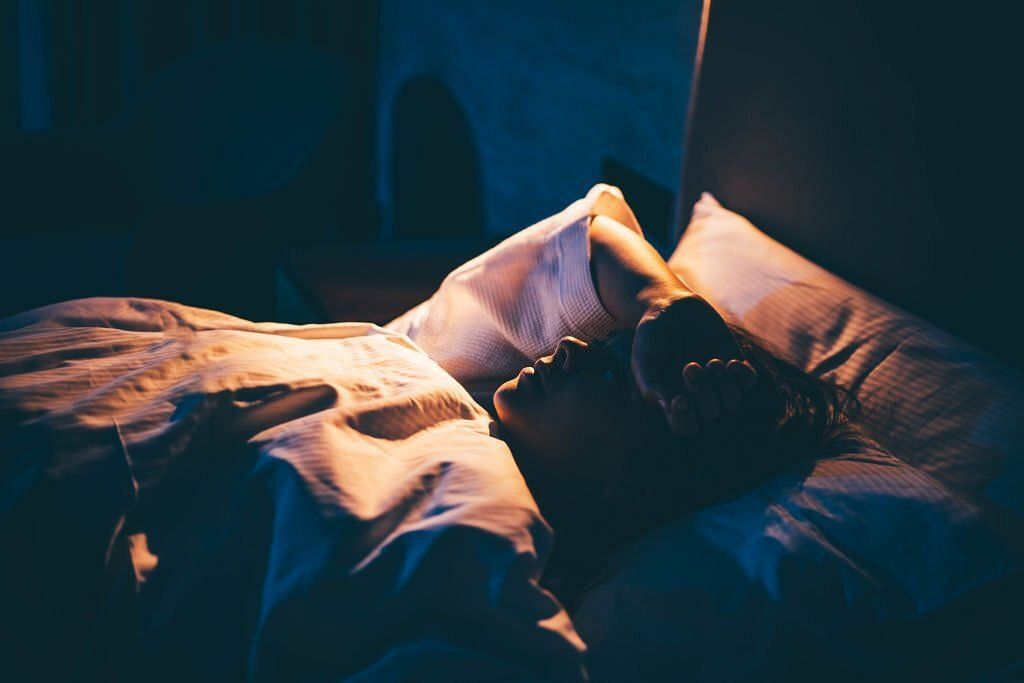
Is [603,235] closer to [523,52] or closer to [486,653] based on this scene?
[486,653]

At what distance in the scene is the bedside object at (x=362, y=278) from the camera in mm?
1631

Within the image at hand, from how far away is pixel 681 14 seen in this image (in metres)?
1.73

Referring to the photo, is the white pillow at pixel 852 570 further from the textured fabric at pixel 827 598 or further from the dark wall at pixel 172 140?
the dark wall at pixel 172 140

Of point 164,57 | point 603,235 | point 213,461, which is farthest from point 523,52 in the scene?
point 213,461

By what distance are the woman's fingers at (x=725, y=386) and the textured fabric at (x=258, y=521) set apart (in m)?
0.25

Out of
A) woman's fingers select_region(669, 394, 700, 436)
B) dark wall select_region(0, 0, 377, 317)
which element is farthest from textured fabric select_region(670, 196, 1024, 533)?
dark wall select_region(0, 0, 377, 317)

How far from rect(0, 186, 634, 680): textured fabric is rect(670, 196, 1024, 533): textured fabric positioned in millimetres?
458

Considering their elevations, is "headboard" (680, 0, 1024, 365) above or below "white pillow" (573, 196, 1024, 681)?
above

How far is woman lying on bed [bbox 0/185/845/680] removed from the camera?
0.79 m

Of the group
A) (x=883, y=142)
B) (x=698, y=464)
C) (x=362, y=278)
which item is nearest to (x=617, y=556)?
(x=698, y=464)

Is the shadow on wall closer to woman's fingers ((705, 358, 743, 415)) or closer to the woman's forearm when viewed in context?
the woman's forearm

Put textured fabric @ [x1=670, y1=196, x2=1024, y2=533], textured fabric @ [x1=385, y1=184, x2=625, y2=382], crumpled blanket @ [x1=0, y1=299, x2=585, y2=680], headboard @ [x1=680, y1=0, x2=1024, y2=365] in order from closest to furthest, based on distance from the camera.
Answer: crumpled blanket @ [x1=0, y1=299, x2=585, y2=680], textured fabric @ [x1=670, y1=196, x2=1024, y2=533], headboard @ [x1=680, y1=0, x2=1024, y2=365], textured fabric @ [x1=385, y1=184, x2=625, y2=382]

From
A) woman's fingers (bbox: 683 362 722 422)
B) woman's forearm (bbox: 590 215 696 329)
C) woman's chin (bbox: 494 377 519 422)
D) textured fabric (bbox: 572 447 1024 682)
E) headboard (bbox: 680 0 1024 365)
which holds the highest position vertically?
headboard (bbox: 680 0 1024 365)

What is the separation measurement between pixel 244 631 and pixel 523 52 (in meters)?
2.03
